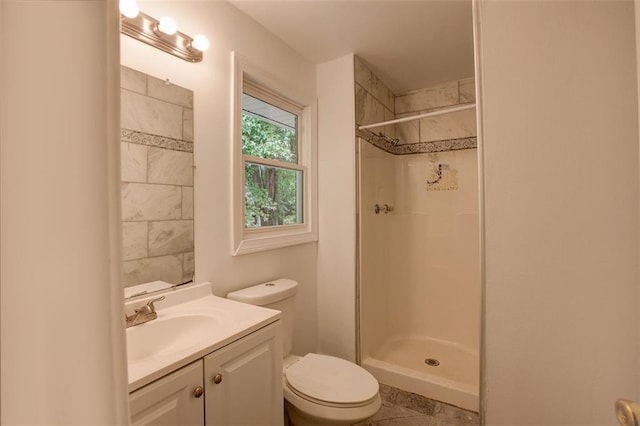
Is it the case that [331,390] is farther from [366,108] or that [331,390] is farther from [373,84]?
[373,84]

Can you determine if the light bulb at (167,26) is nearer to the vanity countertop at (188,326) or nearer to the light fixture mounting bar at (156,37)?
the light fixture mounting bar at (156,37)

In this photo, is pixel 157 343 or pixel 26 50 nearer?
pixel 26 50

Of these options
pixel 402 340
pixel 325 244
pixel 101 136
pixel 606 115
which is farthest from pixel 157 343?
pixel 402 340

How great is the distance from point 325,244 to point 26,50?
2.05 m

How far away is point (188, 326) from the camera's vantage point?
3.84 ft

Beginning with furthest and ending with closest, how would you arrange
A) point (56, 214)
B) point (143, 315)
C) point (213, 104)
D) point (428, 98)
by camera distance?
point (428, 98) < point (213, 104) < point (143, 315) < point (56, 214)

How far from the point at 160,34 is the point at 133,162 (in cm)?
55

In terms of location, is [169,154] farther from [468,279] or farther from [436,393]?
[468,279]

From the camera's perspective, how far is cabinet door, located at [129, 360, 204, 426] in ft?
2.48

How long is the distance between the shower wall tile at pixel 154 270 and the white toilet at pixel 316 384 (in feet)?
0.99

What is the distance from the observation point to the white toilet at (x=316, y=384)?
1.22 meters

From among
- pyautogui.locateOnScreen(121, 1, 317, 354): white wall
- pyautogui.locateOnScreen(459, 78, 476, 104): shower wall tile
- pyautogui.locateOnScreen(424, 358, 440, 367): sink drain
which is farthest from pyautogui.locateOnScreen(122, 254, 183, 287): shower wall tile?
pyautogui.locateOnScreen(459, 78, 476, 104): shower wall tile

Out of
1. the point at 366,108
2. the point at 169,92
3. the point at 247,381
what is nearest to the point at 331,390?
the point at 247,381

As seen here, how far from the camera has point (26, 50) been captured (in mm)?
182
